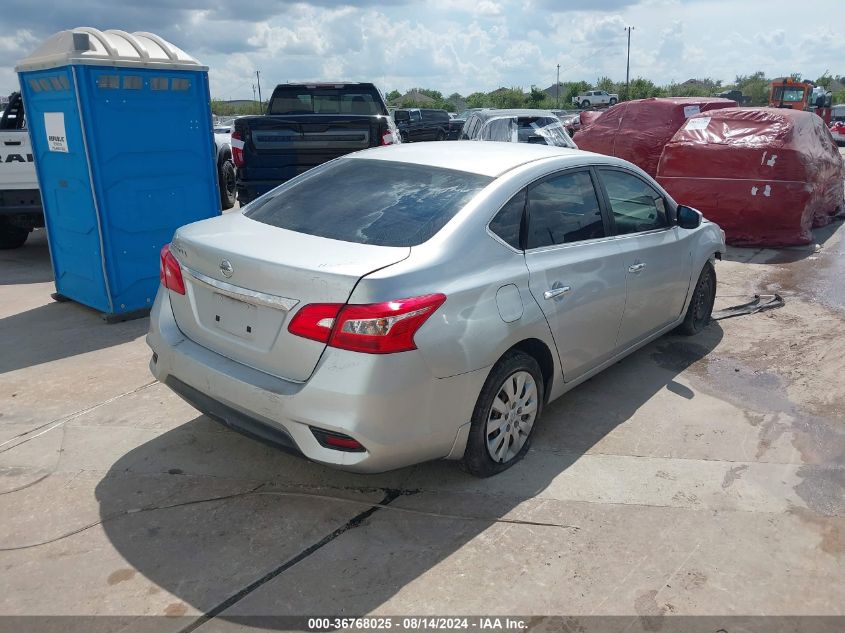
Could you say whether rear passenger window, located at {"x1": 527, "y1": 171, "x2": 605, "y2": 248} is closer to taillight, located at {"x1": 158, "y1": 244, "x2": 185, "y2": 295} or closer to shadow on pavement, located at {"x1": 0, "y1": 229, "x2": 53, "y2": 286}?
taillight, located at {"x1": 158, "y1": 244, "x2": 185, "y2": 295}

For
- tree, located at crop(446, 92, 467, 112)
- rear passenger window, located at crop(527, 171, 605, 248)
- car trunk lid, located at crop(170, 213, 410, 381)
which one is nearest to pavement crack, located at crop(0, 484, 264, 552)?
car trunk lid, located at crop(170, 213, 410, 381)

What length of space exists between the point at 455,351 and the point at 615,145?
418 inches

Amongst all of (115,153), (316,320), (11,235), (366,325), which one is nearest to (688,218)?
(366,325)

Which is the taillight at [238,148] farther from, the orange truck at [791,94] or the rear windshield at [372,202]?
the orange truck at [791,94]

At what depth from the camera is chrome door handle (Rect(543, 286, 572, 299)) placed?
3627mm

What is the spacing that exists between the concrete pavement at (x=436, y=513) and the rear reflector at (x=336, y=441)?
1.47 ft

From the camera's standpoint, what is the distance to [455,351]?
121 inches

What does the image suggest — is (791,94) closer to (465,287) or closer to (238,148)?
(238,148)

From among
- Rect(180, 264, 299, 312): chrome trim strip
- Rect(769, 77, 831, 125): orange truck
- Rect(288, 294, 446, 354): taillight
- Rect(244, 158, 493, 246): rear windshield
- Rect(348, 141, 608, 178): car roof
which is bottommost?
Rect(288, 294, 446, 354): taillight

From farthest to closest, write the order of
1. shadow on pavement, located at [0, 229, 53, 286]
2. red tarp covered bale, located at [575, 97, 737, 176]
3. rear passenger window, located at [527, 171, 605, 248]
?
red tarp covered bale, located at [575, 97, 737, 176] → shadow on pavement, located at [0, 229, 53, 286] → rear passenger window, located at [527, 171, 605, 248]

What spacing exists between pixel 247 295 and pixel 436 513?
133cm

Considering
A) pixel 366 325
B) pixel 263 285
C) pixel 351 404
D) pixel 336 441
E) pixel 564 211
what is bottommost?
pixel 336 441

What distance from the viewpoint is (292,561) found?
2.94 metres

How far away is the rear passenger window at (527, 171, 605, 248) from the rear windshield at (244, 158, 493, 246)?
35 cm
